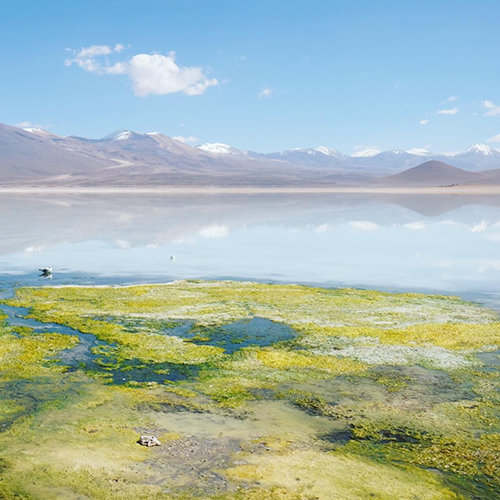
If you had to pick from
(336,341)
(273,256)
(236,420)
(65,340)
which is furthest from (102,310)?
(273,256)

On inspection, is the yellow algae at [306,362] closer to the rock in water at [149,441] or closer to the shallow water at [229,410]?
the shallow water at [229,410]

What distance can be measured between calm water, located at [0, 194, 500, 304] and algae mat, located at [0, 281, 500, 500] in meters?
6.40

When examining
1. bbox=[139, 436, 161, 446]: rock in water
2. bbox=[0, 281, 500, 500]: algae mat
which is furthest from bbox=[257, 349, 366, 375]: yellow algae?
bbox=[139, 436, 161, 446]: rock in water

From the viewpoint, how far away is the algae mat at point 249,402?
8758 millimetres

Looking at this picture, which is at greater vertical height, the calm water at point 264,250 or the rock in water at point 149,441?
the calm water at point 264,250

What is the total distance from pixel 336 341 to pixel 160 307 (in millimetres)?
6609

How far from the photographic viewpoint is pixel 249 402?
38.3 feet

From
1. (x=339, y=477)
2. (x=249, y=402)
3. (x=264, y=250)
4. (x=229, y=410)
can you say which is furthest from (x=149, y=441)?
(x=264, y=250)

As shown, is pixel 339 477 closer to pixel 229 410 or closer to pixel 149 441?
pixel 229 410

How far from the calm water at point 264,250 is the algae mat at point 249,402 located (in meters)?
6.40

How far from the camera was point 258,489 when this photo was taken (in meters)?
8.46

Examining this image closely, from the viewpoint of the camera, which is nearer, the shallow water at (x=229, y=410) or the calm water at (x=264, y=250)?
the shallow water at (x=229, y=410)

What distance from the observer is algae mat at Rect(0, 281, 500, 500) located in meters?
8.76

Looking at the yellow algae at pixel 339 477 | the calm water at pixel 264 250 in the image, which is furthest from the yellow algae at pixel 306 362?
the calm water at pixel 264 250
